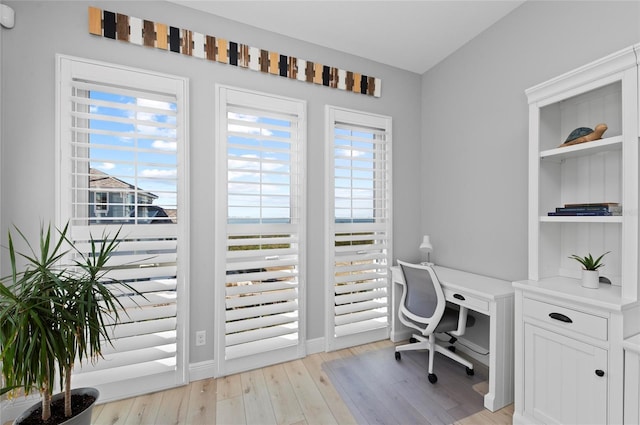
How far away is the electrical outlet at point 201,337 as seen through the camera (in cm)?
211

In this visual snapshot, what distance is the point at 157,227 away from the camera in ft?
6.50

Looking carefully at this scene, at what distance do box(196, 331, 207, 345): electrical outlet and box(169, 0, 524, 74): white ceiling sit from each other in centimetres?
243

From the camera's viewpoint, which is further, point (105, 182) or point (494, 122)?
point (494, 122)

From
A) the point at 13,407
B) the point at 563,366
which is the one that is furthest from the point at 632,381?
the point at 13,407

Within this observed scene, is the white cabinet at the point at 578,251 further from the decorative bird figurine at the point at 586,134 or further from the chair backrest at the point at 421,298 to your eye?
the chair backrest at the point at 421,298

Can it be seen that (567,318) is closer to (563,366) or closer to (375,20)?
(563,366)

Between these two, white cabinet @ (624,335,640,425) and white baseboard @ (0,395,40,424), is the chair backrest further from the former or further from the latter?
white baseboard @ (0,395,40,424)

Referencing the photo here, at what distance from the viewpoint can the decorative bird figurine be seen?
151 cm

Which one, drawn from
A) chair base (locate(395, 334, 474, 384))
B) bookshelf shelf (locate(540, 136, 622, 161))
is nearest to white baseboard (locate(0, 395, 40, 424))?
chair base (locate(395, 334, 474, 384))

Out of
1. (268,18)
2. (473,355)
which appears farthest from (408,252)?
(268,18)

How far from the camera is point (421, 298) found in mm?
2225

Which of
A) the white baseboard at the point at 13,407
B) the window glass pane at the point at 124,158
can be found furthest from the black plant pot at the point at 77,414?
the window glass pane at the point at 124,158

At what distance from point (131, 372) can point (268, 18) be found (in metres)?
2.76

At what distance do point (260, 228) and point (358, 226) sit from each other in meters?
0.94
